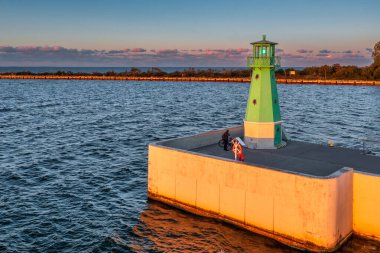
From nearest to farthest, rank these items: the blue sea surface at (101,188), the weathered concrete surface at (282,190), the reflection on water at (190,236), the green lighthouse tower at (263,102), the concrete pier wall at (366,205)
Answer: the weathered concrete surface at (282,190), the concrete pier wall at (366,205), the reflection on water at (190,236), the blue sea surface at (101,188), the green lighthouse tower at (263,102)

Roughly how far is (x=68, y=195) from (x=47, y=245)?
6.47 m

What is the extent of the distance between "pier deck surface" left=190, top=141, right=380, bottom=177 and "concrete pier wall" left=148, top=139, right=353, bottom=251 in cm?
141

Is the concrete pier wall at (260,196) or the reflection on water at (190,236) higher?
the concrete pier wall at (260,196)

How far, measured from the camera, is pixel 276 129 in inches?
918

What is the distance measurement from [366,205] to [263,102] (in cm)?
910

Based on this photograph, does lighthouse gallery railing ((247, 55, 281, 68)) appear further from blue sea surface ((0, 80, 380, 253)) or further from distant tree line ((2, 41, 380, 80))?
distant tree line ((2, 41, 380, 80))

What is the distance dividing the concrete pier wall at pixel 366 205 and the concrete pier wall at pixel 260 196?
328 millimetres

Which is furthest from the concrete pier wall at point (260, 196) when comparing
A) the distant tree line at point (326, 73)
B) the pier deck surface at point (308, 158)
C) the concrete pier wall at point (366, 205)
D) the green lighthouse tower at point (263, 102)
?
the distant tree line at point (326, 73)

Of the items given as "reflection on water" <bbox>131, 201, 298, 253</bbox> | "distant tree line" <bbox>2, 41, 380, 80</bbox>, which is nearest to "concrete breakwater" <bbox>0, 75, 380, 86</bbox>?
"distant tree line" <bbox>2, 41, 380, 80</bbox>

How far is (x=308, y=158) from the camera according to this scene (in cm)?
2052

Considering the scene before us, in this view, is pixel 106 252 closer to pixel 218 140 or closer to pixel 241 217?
pixel 241 217

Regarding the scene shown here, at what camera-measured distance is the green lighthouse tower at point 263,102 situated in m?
23.0

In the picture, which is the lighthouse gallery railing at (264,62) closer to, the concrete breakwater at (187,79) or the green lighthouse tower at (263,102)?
the green lighthouse tower at (263,102)

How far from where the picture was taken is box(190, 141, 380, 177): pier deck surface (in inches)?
719
